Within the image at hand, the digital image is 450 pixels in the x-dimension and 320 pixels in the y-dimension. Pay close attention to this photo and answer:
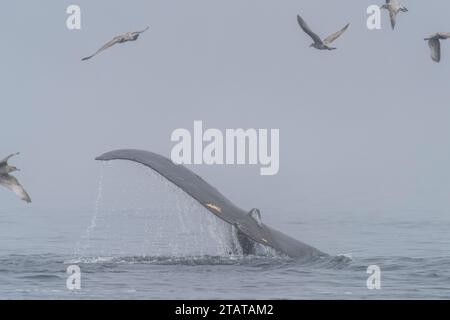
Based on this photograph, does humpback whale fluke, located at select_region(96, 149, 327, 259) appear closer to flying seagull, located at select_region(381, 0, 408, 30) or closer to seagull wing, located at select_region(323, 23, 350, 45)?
seagull wing, located at select_region(323, 23, 350, 45)

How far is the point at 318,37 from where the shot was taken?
66.3 ft

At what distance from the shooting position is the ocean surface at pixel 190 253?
59.6 feet

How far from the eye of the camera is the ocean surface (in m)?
18.2

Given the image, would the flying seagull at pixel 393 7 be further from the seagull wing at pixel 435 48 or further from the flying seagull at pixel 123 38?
the flying seagull at pixel 123 38

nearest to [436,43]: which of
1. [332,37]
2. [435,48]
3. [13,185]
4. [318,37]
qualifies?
[435,48]

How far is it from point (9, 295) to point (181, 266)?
7.06 feet

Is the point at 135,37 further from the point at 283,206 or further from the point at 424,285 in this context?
the point at 424,285

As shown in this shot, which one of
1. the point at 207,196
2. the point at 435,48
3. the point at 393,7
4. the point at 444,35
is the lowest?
the point at 207,196

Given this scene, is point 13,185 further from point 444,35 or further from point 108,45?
point 444,35

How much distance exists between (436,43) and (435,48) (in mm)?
115

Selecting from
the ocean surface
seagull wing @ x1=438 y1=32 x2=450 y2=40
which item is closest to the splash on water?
the ocean surface

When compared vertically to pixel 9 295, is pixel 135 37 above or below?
above

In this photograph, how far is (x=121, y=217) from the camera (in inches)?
817
